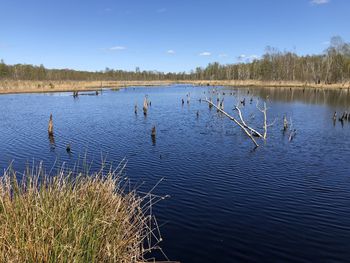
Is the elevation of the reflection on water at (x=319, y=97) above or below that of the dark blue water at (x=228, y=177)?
above

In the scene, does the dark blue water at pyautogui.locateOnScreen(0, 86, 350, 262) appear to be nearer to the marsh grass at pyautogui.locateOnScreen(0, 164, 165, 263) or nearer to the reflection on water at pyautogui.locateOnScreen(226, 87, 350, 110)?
the marsh grass at pyautogui.locateOnScreen(0, 164, 165, 263)

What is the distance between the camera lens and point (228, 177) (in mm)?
18734

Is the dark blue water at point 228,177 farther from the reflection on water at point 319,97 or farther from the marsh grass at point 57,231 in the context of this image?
the reflection on water at point 319,97

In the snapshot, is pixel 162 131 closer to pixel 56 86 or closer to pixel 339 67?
pixel 56 86

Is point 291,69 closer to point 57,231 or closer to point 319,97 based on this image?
point 319,97

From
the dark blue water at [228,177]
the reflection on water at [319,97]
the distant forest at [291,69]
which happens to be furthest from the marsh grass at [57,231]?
the distant forest at [291,69]

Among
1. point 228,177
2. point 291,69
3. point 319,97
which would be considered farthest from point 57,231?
point 291,69

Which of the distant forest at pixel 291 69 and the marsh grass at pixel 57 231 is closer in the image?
the marsh grass at pixel 57 231

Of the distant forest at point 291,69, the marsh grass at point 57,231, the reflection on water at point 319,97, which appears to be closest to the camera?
the marsh grass at point 57,231

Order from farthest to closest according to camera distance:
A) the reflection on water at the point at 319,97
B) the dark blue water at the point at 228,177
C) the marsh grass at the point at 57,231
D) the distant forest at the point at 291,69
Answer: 1. the distant forest at the point at 291,69
2. the reflection on water at the point at 319,97
3. the dark blue water at the point at 228,177
4. the marsh grass at the point at 57,231

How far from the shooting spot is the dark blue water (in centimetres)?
1133

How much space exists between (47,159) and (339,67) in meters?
115

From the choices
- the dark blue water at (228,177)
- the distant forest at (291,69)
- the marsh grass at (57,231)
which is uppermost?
the distant forest at (291,69)

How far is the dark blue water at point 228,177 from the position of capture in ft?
37.2
